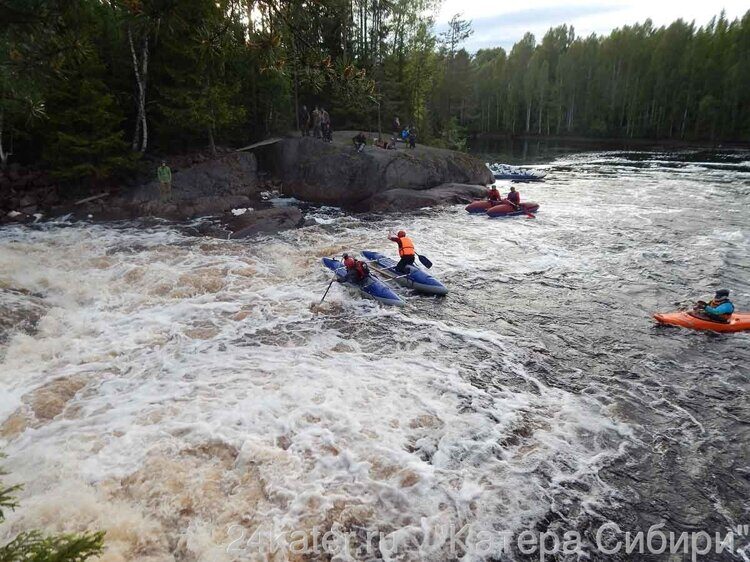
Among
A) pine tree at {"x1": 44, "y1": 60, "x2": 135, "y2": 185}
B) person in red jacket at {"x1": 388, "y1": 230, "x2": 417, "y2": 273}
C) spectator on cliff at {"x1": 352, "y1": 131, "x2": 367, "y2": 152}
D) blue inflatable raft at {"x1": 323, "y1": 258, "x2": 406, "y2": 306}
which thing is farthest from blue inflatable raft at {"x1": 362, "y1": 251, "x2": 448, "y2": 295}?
pine tree at {"x1": 44, "y1": 60, "x2": 135, "y2": 185}

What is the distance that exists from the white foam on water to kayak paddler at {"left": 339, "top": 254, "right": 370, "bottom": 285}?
2.20 ft

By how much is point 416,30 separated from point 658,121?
39659mm

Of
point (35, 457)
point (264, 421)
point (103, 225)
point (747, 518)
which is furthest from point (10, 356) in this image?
point (747, 518)

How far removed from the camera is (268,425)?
22.5 ft

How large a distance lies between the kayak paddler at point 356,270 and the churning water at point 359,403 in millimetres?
637

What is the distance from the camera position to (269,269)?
13375 millimetres

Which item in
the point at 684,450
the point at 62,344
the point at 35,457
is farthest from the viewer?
the point at 62,344

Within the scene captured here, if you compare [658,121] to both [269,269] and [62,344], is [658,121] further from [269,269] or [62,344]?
[62,344]

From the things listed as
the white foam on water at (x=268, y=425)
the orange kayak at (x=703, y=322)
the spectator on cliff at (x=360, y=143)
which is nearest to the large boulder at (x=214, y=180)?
the spectator on cliff at (x=360, y=143)

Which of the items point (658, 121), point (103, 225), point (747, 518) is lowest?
point (747, 518)

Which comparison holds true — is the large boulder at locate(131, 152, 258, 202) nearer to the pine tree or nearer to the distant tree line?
the pine tree

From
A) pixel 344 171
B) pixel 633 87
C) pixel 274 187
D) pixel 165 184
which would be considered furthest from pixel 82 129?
pixel 633 87

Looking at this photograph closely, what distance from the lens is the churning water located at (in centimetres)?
540

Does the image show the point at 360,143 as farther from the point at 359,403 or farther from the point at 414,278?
the point at 359,403
